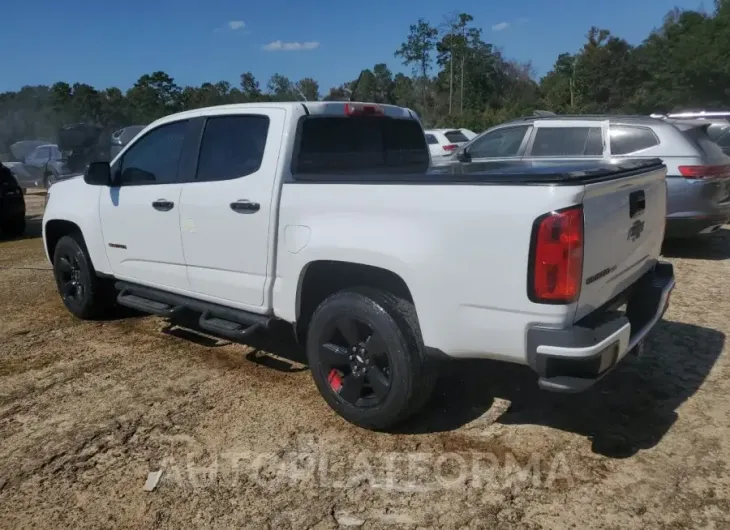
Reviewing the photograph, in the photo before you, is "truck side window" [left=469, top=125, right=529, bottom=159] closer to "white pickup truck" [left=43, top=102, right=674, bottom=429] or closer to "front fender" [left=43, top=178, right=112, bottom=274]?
"white pickup truck" [left=43, top=102, right=674, bottom=429]

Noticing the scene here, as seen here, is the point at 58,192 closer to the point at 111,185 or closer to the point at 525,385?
the point at 111,185

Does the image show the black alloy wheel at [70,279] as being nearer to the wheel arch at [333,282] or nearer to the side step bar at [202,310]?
the side step bar at [202,310]

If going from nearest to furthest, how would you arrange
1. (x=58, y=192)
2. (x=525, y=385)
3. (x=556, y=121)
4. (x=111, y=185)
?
(x=525, y=385)
(x=111, y=185)
(x=58, y=192)
(x=556, y=121)

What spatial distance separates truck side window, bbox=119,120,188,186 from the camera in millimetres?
4781

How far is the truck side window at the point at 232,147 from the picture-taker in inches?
164

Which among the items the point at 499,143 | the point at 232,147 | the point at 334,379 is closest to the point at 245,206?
the point at 232,147

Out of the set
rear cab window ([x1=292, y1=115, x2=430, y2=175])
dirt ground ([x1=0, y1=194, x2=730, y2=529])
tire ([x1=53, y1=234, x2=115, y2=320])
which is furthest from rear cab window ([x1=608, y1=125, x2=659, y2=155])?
tire ([x1=53, y1=234, x2=115, y2=320])

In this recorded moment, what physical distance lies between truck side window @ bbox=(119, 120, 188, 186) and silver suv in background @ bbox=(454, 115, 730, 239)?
142 inches

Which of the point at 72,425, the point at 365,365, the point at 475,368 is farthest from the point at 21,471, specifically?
the point at 475,368

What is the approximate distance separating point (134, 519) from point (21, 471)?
0.87 meters

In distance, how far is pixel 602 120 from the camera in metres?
8.09

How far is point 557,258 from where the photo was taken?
111 inches

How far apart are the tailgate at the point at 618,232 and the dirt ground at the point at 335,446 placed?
84cm

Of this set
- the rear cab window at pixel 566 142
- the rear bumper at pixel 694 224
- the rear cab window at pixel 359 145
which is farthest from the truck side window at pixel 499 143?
the rear cab window at pixel 359 145
